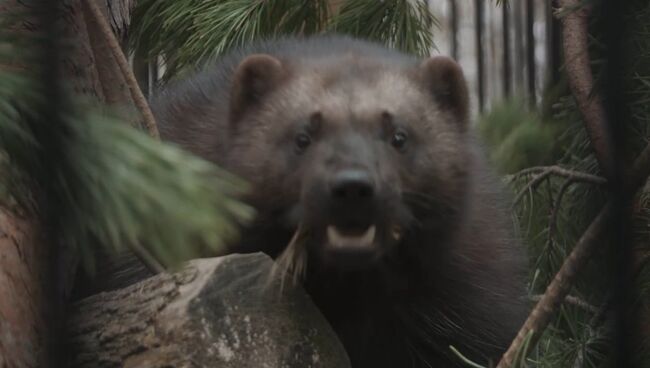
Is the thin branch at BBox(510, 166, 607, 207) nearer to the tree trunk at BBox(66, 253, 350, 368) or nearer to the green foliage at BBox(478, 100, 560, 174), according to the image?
the green foliage at BBox(478, 100, 560, 174)

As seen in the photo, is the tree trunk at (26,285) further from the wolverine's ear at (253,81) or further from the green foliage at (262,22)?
the green foliage at (262,22)

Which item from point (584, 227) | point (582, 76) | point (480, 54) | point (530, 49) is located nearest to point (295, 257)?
point (582, 76)

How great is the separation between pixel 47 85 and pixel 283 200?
130 cm

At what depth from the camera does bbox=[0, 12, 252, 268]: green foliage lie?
1.23m

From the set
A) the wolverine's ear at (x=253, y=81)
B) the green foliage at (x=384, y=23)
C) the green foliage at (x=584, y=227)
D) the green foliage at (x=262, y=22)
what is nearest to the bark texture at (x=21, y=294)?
the wolverine's ear at (x=253, y=81)

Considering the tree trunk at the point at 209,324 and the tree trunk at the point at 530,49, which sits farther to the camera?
the tree trunk at the point at 530,49

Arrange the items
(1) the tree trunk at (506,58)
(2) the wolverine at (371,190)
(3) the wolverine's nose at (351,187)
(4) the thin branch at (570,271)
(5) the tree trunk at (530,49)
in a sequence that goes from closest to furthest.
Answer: (4) the thin branch at (570,271) → (3) the wolverine's nose at (351,187) → (2) the wolverine at (371,190) → (5) the tree trunk at (530,49) → (1) the tree trunk at (506,58)

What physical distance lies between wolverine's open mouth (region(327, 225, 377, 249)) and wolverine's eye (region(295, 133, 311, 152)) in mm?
289

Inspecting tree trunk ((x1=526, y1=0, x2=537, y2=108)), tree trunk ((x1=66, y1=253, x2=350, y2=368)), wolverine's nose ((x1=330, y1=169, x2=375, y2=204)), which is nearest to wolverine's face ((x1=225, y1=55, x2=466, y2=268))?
wolverine's nose ((x1=330, y1=169, x2=375, y2=204))

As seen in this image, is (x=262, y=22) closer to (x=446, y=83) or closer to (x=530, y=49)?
(x=446, y=83)

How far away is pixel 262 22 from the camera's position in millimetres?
3861

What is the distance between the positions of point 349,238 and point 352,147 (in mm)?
192

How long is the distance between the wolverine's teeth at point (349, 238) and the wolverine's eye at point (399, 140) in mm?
288

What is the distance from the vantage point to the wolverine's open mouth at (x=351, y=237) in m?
2.33
